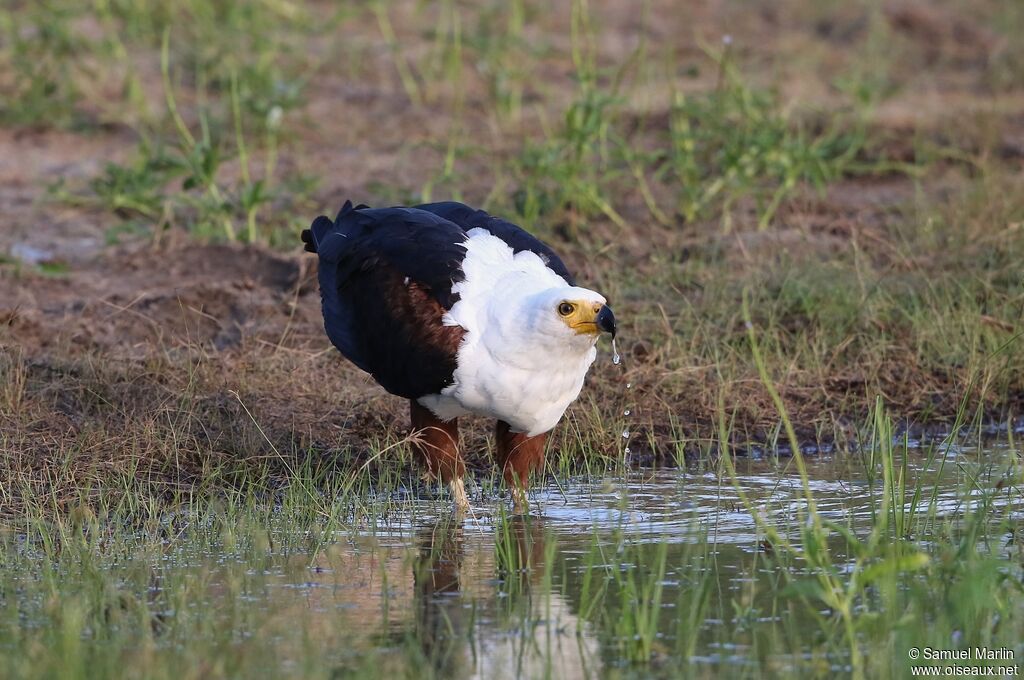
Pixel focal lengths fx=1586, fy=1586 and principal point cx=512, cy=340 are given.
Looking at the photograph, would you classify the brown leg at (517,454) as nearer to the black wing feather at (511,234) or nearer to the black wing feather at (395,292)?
the black wing feather at (395,292)

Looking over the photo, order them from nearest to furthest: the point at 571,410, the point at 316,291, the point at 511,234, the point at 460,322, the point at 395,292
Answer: the point at 460,322, the point at 395,292, the point at 511,234, the point at 571,410, the point at 316,291

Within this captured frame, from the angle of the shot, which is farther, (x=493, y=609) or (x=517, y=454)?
(x=517, y=454)

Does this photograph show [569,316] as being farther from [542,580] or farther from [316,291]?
[316,291]

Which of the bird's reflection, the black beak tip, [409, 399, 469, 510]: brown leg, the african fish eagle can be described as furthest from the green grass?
the black beak tip

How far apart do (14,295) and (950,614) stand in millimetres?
5437

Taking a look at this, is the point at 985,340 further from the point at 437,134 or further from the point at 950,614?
the point at 437,134

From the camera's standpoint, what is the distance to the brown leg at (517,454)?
540 centimetres

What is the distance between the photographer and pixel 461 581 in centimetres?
461

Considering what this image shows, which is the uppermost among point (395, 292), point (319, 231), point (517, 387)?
point (319, 231)

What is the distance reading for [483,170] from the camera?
9.80 m

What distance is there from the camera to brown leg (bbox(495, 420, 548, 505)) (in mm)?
5398

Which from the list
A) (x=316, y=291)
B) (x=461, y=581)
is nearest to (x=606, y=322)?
(x=461, y=581)

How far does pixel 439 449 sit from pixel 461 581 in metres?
0.94
